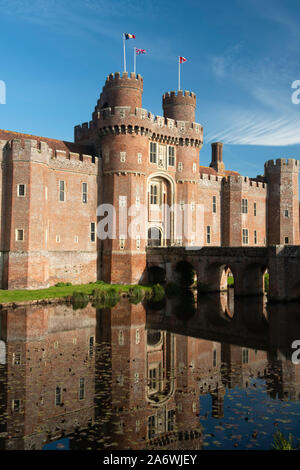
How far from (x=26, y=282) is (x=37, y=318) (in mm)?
9269

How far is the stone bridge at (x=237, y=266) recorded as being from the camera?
31719 millimetres

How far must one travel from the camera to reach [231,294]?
3862cm

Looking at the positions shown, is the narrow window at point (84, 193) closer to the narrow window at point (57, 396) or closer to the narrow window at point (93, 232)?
the narrow window at point (93, 232)

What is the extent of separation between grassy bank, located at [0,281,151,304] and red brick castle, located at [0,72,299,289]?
1172 millimetres

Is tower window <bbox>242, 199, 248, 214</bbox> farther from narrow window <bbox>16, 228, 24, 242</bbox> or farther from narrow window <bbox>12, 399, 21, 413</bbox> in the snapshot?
narrow window <bbox>12, 399, 21, 413</bbox>

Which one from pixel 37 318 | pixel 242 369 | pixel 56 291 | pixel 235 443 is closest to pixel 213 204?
pixel 56 291

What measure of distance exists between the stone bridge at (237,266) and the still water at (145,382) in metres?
6.59

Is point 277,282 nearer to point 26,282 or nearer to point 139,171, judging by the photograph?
point 139,171

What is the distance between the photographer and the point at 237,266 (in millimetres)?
34781

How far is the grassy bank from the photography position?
29438 mm

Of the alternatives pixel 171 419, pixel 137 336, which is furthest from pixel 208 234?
pixel 171 419

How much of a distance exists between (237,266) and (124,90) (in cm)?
1937

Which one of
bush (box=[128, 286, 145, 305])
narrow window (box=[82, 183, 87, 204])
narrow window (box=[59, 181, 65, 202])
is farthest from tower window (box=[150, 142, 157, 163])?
bush (box=[128, 286, 145, 305])

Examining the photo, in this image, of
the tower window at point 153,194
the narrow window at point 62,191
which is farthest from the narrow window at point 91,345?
the tower window at point 153,194
